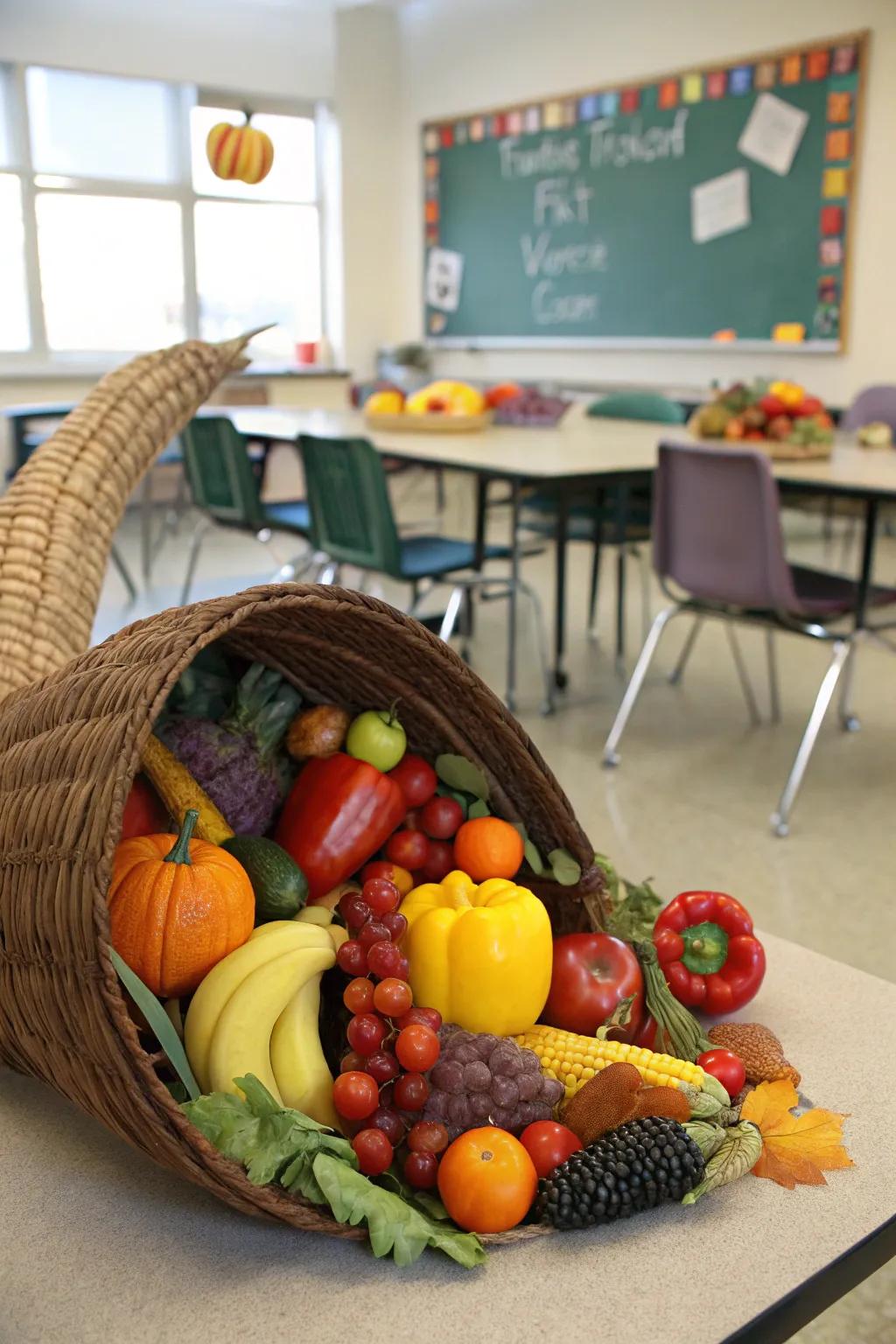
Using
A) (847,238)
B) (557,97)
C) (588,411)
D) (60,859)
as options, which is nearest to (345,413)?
(588,411)

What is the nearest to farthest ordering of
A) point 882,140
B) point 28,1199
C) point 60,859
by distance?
point 60,859, point 28,1199, point 882,140

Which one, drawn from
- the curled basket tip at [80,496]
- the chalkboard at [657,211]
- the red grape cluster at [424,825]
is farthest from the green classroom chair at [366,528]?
the chalkboard at [657,211]

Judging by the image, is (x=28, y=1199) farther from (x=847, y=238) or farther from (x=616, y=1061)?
(x=847, y=238)

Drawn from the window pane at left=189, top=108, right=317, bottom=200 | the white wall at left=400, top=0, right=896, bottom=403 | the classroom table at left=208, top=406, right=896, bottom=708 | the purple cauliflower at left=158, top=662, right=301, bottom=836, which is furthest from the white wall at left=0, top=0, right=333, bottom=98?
the purple cauliflower at left=158, top=662, right=301, bottom=836

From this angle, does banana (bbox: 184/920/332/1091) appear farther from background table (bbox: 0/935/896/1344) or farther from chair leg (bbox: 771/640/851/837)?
chair leg (bbox: 771/640/851/837)

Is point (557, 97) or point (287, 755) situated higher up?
point (557, 97)

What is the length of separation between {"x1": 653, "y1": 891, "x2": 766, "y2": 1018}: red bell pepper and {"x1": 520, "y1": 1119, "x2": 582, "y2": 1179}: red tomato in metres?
0.24

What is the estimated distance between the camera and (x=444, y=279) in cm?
825

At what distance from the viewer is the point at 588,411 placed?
17.4 feet

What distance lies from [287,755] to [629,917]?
315 mm

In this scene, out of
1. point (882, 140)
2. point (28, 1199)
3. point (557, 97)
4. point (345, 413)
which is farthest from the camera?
point (557, 97)

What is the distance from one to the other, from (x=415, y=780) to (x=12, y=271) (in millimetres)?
7348

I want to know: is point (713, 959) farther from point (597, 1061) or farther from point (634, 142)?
point (634, 142)

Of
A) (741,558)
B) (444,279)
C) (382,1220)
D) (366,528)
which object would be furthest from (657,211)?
(382,1220)
